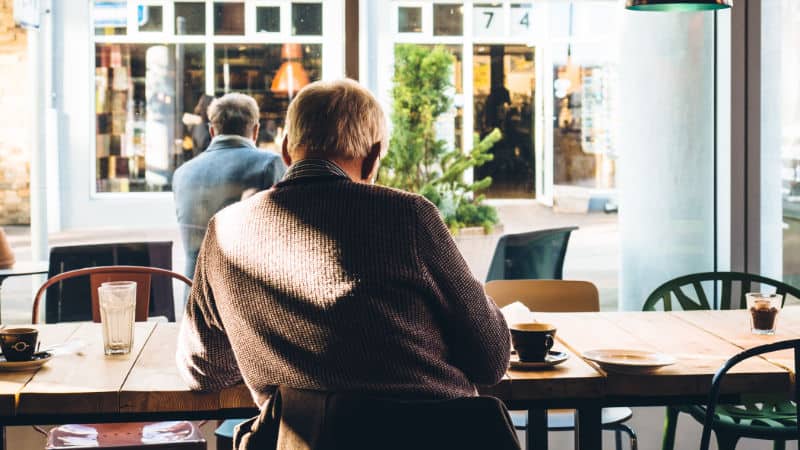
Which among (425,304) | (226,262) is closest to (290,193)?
(226,262)

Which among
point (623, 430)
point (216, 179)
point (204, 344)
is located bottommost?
point (623, 430)

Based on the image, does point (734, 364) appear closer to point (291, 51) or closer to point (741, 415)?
point (741, 415)

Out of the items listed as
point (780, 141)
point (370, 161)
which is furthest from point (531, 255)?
point (370, 161)

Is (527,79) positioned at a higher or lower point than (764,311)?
higher

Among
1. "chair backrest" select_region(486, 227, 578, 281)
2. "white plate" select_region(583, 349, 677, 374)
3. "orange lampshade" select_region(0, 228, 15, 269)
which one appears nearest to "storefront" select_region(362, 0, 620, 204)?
"chair backrest" select_region(486, 227, 578, 281)

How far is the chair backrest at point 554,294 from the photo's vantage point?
142 inches

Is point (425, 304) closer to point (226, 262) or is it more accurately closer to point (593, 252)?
point (226, 262)

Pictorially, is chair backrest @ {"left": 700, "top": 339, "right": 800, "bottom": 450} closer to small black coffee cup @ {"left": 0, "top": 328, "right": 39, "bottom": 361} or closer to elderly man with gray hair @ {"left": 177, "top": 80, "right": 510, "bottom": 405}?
elderly man with gray hair @ {"left": 177, "top": 80, "right": 510, "bottom": 405}

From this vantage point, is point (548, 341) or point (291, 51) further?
point (291, 51)

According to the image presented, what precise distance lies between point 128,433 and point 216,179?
1.55m

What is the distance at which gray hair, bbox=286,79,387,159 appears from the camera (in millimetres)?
2102

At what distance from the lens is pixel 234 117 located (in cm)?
452

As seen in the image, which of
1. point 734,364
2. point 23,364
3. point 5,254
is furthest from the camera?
point 5,254

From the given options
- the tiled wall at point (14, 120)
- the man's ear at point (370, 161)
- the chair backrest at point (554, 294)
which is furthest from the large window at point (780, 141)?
the tiled wall at point (14, 120)
